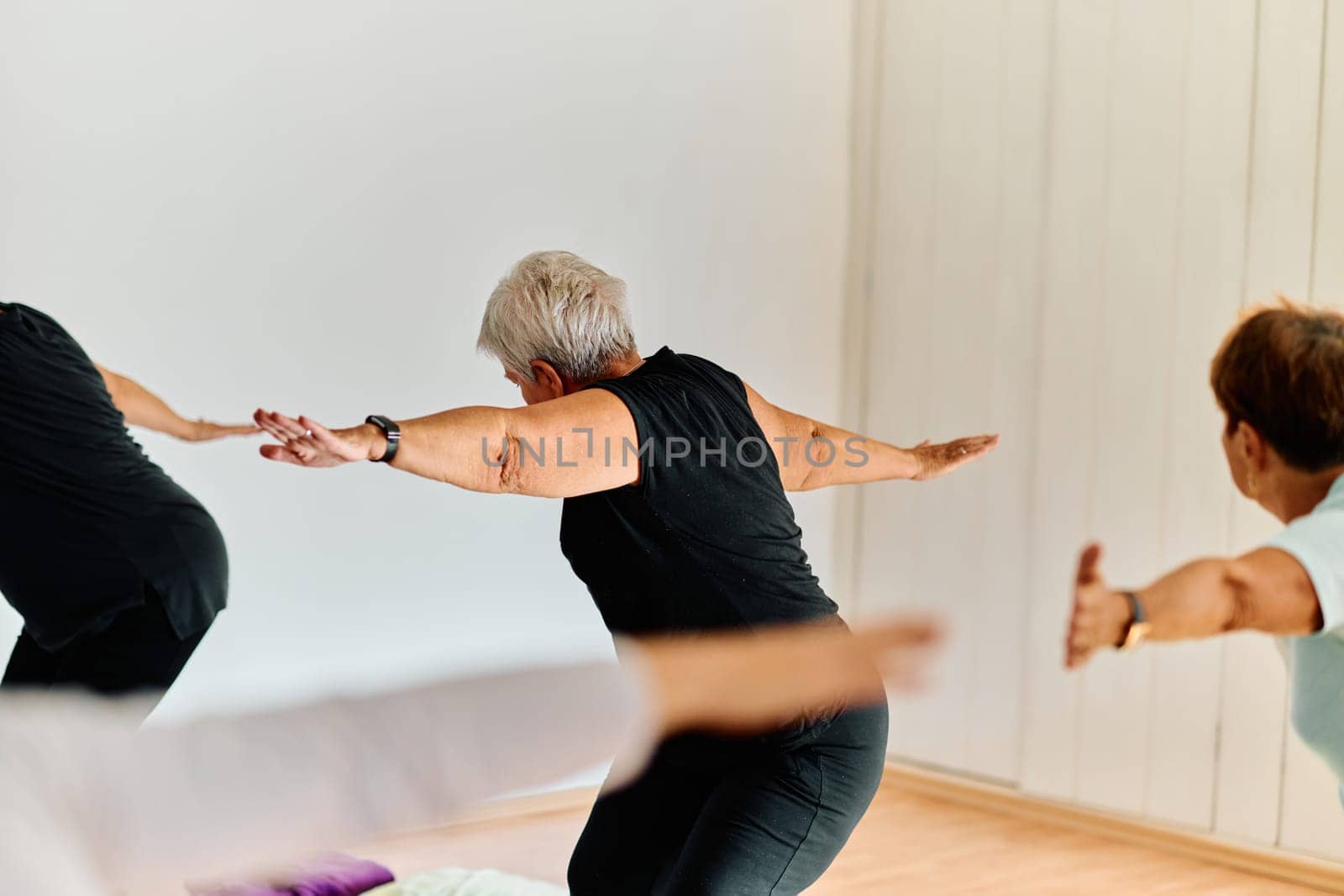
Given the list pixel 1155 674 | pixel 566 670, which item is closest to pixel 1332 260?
pixel 1155 674

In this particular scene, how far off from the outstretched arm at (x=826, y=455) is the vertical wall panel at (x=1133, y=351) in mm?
1642

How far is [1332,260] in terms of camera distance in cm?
378

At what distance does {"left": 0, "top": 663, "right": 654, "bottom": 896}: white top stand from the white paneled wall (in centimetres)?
304

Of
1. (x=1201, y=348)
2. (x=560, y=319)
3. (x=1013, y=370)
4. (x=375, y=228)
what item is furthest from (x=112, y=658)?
(x=1201, y=348)

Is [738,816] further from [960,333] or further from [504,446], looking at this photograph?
[960,333]

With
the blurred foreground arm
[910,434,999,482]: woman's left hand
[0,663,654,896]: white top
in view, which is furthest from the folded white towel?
[0,663,654,896]: white top

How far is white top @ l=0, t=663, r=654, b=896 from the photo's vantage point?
1276 millimetres

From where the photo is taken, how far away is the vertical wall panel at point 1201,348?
13.1ft

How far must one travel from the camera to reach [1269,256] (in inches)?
154

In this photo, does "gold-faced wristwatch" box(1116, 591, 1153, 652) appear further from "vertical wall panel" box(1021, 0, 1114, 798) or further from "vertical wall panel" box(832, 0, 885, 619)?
"vertical wall panel" box(832, 0, 885, 619)

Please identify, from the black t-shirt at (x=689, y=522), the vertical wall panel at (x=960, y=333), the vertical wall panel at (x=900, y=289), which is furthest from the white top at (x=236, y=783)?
the vertical wall panel at (x=900, y=289)

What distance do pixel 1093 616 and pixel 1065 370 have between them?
3.21 m

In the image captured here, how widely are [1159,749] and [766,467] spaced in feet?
8.74

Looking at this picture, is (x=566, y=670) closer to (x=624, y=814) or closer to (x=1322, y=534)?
(x=624, y=814)
